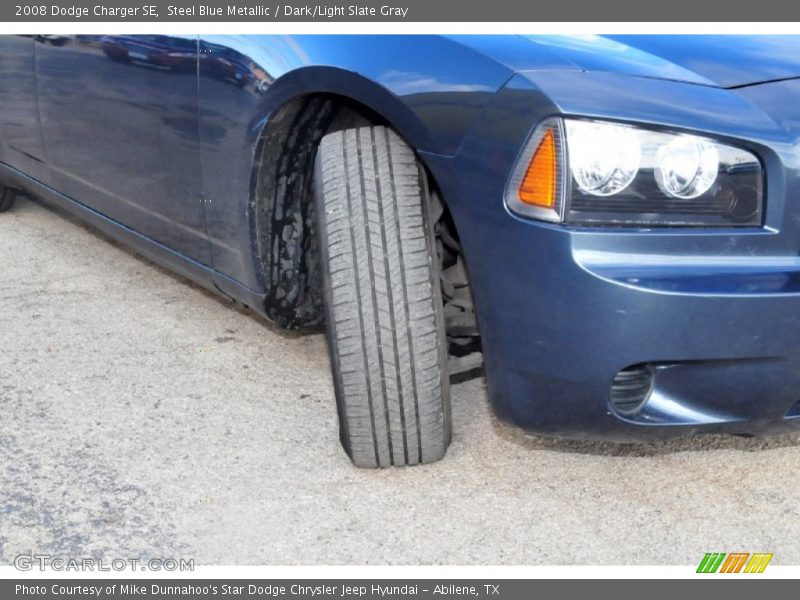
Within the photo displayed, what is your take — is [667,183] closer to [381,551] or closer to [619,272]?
[619,272]

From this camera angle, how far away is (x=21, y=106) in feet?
13.8

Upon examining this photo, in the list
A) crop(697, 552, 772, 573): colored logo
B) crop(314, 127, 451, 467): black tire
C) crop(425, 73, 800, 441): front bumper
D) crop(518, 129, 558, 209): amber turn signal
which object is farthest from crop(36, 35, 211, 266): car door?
crop(697, 552, 772, 573): colored logo

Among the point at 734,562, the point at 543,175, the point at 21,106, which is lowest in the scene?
the point at 734,562

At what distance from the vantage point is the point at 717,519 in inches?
109

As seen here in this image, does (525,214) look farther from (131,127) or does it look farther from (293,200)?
(131,127)

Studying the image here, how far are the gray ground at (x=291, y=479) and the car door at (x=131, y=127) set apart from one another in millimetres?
451

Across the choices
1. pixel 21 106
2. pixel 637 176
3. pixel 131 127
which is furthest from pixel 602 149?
pixel 21 106

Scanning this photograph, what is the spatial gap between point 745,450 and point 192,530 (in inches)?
57.4

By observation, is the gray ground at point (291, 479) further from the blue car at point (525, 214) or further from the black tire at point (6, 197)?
the black tire at point (6, 197)

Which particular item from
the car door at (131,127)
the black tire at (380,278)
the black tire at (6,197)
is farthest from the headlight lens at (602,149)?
the black tire at (6,197)

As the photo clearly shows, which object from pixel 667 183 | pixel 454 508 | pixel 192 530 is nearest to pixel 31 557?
pixel 192 530

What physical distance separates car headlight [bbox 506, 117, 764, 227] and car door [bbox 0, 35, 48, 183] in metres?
2.32

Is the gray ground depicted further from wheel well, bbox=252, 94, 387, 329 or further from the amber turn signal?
the amber turn signal

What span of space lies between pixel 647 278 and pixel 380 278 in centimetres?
67
